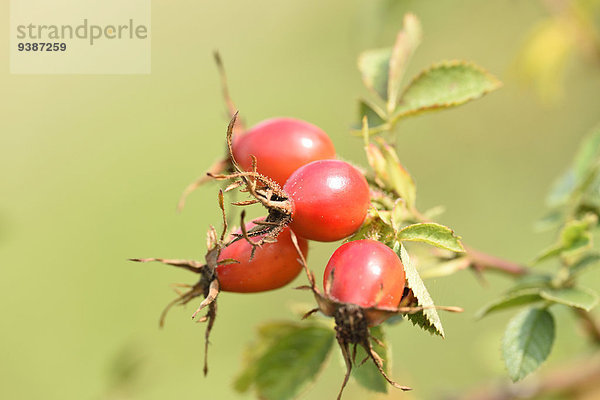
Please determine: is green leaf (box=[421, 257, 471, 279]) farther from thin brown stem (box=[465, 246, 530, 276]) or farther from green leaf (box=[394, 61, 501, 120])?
green leaf (box=[394, 61, 501, 120])

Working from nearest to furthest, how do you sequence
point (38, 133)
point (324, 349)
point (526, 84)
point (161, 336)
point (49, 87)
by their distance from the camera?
point (324, 349)
point (526, 84)
point (161, 336)
point (38, 133)
point (49, 87)

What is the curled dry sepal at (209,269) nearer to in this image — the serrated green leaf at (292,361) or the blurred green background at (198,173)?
the serrated green leaf at (292,361)

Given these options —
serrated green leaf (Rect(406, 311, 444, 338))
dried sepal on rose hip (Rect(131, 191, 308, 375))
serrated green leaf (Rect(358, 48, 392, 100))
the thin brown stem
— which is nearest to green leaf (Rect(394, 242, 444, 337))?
serrated green leaf (Rect(406, 311, 444, 338))

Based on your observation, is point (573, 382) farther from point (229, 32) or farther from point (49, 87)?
point (49, 87)

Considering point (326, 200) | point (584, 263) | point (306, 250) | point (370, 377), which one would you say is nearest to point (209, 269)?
point (306, 250)

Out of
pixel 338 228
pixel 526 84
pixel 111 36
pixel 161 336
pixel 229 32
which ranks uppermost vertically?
pixel 229 32

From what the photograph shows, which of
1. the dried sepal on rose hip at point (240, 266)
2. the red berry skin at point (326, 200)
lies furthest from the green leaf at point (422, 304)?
the dried sepal on rose hip at point (240, 266)

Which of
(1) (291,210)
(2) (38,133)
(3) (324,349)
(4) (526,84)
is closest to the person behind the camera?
(1) (291,210)

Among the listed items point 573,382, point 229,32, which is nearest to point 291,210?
point 573,382
